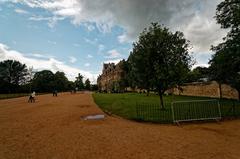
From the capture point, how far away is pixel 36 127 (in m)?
11.7

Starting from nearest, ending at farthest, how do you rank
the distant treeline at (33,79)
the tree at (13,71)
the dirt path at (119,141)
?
1. the dirt path at (119,141)
2. the distant treeline at (33,79)
3. the tree at (13,71)

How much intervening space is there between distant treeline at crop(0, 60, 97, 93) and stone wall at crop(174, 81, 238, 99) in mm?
61530

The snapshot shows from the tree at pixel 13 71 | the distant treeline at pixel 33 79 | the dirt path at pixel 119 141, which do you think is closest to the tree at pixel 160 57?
the dirt path at pixel 119 141

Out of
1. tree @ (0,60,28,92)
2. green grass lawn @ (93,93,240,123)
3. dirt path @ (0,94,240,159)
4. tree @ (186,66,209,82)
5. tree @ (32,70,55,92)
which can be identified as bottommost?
dirt path @ (0,94,240,159)

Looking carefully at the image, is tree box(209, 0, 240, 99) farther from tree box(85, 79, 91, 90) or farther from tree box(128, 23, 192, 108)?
tree box(85, 79, 91, 90)

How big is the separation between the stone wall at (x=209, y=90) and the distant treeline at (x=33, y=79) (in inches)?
2422

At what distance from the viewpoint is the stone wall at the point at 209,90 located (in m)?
28.7

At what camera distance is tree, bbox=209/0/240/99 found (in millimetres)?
22047

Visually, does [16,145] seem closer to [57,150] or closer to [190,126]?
[57,150]

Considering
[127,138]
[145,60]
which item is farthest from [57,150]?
[145,60]

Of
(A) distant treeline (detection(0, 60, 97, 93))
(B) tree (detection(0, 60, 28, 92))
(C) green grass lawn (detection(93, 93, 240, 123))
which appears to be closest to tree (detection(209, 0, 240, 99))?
(C) green grass lawn (detection(93, 93, 240, 123))

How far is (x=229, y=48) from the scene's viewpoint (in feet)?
74.3

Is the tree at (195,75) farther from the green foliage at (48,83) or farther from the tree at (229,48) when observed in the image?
the green foliage at (48,83)

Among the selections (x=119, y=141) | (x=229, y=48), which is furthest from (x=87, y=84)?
(x=119, y=141)
